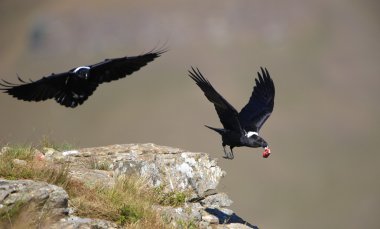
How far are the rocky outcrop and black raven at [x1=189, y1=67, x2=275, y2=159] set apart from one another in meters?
Result: 1.59

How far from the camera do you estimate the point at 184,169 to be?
11477 mm

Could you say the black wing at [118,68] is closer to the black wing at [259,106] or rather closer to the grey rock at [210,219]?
the black wing at [259,106]

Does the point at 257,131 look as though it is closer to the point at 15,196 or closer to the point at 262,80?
the point at 262,80

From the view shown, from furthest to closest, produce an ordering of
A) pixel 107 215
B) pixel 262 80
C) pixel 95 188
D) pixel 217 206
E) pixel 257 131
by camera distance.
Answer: pixel 262 80 < pixel 257 131 < pixel 217 206 < pixel 95 188 < pixel 107 215

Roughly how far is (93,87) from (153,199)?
21.6 ft

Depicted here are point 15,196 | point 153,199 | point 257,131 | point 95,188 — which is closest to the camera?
point 15,196

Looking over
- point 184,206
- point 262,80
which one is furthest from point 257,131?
point 184,206

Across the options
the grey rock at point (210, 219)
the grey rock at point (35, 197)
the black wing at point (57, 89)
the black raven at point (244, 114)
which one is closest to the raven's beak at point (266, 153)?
the black raven at point (244, 114)

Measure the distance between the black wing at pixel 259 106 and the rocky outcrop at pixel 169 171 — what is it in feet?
9.53

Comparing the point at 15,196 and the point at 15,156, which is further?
the point at 15,156

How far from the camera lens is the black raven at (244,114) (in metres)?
13.0

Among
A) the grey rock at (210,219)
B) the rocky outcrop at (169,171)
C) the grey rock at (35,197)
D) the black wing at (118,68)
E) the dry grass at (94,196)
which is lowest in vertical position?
the grey rock at (35,197)

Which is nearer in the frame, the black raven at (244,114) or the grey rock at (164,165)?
the grey rock at (164,165)

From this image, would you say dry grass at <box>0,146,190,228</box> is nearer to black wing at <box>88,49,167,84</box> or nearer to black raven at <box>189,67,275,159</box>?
black raven at <box>189,67,275,159</box>
